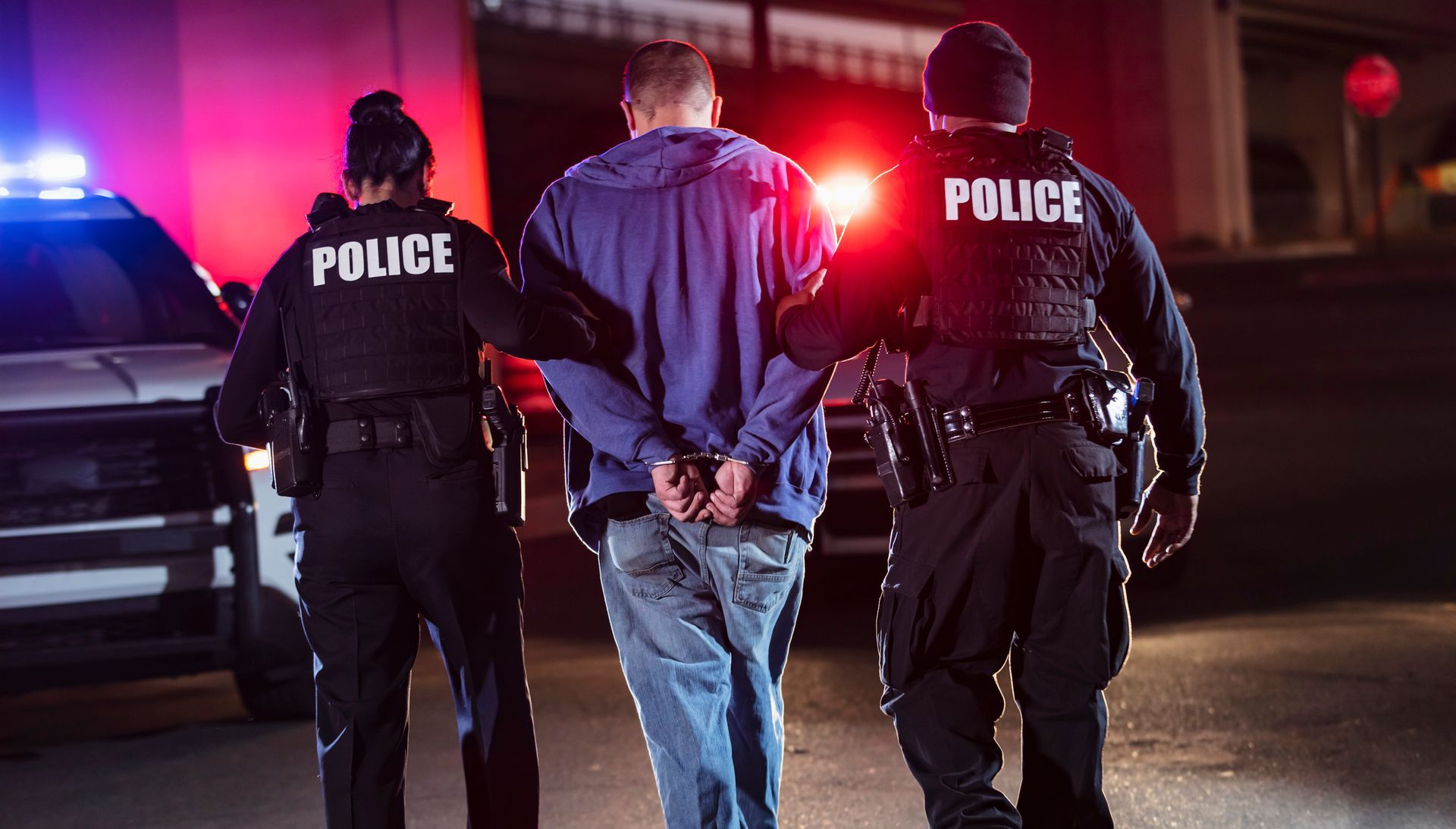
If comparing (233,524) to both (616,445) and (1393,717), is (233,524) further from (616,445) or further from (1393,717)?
(1393,717)

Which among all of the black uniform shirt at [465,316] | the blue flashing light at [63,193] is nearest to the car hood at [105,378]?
the blue flashing light at [63,193]

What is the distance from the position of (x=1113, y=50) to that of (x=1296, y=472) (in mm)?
33483

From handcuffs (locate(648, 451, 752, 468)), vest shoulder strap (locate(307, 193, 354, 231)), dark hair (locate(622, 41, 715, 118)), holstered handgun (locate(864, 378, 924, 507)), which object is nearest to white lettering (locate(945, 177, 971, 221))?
holstered handgun (locate(864, 378, 924, 507))

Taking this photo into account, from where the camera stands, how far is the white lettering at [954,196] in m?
3.25

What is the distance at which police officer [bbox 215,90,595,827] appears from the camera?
3354 mm

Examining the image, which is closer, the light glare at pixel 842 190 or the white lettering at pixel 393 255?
the white lettering at pixel 393 255

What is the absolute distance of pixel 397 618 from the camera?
343 centimetres

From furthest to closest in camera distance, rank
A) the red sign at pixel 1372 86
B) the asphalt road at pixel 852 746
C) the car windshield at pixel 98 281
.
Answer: the red sign at pixel 1372 86 → the car windshield at pixel 98 281 → the asphalt road at pixel 852 746

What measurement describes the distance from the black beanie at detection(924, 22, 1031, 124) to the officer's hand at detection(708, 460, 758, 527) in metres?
0.95

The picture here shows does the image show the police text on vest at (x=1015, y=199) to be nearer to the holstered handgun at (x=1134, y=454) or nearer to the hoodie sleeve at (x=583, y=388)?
the holstered handgun at (x=1134, y=454)

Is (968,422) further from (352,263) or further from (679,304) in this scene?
(352,263)

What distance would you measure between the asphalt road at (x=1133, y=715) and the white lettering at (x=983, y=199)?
6.11 ft

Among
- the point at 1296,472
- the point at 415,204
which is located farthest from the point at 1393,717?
the point at 1296,472

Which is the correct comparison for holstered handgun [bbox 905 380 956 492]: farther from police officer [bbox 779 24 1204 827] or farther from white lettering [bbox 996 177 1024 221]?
white lettering [bbox 996 177 1024 221]
